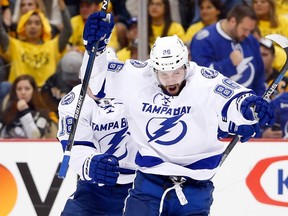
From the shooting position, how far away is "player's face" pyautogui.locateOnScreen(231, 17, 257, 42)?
630 cm

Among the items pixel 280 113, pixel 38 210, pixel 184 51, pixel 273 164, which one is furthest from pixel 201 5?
pixel 184 51

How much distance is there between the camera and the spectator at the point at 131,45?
6.46 m

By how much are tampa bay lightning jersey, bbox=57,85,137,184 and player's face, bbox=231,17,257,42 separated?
66.6 inches

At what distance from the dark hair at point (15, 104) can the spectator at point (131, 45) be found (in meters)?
0.59

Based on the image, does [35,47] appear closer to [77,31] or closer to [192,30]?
[77,31]

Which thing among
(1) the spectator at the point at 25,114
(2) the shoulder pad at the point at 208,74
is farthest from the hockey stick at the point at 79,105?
(1) the spectator at the point at 25,114

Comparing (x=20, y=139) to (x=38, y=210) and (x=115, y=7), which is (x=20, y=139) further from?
(x=115, y=7)

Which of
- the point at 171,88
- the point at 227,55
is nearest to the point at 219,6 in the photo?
the point at 227,55

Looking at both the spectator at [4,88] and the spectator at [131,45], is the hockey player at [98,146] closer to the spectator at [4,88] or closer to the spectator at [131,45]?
the spectator at [131,45]

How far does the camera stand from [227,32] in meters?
6.34

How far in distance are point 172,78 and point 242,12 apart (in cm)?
215

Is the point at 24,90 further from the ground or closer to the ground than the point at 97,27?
closer to the ground

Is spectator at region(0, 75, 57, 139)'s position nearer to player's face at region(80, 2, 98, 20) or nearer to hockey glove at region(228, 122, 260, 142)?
player's face at region(80, 2, 98, 20)

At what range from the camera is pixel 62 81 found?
653cm
